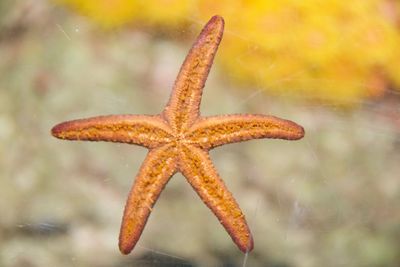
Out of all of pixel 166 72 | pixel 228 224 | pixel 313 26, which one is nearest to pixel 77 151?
pixel 166 72

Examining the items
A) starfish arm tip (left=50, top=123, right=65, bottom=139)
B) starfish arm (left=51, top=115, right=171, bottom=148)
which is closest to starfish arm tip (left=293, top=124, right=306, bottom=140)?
starfish arm (left=51, top=115, right=171, bottom=148)

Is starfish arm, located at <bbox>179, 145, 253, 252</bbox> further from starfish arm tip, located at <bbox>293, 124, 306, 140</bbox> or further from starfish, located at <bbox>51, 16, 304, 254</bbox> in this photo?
starfish arm tip, located at <bbox>293, 124, 306, 140</bbox>

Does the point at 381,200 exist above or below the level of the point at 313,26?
below

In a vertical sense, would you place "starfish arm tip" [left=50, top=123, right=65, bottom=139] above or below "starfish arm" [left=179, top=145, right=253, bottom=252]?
A: above

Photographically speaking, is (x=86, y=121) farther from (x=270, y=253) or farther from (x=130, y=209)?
(x=270, y=253)

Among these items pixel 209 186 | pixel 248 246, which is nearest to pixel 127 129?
pixel 209 186
